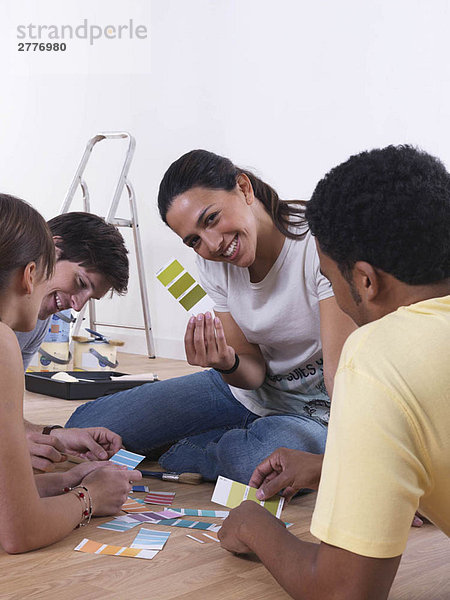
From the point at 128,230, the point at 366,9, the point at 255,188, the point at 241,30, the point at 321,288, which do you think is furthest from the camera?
the point at 128,230

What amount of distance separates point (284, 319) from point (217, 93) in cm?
268

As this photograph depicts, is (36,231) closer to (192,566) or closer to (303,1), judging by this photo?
(192,566)

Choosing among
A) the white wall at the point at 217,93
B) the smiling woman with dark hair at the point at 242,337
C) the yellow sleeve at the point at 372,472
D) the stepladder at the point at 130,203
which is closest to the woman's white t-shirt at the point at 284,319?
the smiling woman with dark hair at the point at 242,337

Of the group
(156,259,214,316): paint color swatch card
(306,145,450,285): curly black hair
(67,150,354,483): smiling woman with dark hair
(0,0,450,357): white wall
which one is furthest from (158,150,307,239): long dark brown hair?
(0,0,450,357): white wall

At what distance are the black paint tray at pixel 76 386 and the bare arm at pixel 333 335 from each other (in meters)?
1.60

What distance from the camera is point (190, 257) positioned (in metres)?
4.36

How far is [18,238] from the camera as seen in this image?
1336 millimetres

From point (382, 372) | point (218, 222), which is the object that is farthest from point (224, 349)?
point (382, 372)

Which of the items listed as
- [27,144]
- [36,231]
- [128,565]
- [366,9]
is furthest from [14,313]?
[27,144]

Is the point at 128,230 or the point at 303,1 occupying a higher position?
the point at 303,1

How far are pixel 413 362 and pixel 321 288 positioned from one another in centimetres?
91

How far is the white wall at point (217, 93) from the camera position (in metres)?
3.39

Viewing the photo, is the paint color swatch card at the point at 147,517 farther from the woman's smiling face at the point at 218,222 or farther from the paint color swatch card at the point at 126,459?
the woman's smiling face at the point at 218,222

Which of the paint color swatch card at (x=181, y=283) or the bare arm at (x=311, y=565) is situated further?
the paint color swatch card at (x=181, y=283)
